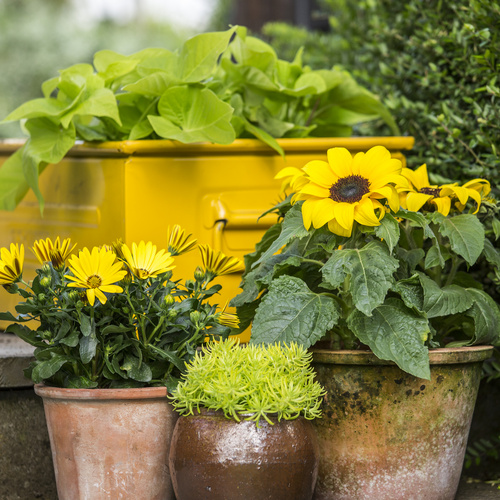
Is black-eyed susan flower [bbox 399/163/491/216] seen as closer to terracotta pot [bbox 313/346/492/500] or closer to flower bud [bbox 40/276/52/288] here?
terracotta pot [bbox 313/346/492/500]

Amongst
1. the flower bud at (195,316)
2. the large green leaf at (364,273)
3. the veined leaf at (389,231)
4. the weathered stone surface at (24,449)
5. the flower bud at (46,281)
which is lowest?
the weathered stone surface at (24,449)

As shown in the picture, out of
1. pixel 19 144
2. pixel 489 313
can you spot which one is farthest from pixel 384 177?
pixel 19 144

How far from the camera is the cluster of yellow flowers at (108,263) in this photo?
1440mm

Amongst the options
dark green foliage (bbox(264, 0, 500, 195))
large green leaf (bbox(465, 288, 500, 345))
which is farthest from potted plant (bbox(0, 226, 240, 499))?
dark green foliage (bbox(264, 0, 500, 195))

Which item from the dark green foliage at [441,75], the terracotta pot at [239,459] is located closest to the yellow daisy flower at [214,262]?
the terracotta pot at [239,459]

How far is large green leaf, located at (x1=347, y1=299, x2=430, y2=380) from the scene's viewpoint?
55.6 inches

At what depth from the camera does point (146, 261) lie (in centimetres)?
149

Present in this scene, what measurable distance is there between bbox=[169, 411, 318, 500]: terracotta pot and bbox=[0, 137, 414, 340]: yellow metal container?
58cm

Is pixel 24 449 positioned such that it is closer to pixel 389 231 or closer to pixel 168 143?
pixel 168 143

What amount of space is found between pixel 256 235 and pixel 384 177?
53 cm

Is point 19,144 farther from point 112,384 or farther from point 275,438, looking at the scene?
point 275,438

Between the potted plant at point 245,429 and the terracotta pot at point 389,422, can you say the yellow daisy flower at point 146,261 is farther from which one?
the terracotta pot at point 389,422

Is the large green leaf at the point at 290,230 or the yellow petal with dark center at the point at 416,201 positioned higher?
the yellow petal with dark center at the point at 416,201

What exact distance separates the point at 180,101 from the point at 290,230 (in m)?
0.56
